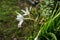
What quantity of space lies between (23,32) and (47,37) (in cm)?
49

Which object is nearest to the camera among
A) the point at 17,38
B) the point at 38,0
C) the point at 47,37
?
the point at 47,37

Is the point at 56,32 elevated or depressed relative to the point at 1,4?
depressed

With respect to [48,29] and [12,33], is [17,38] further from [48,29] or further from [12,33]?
[48,29]

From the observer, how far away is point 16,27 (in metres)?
3.44

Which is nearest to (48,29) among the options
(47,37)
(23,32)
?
(47,37)

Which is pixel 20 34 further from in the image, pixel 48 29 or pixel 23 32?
pixel 48 29

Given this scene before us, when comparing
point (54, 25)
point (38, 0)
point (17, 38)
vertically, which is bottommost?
point (17, 38)

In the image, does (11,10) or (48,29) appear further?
(11,10)

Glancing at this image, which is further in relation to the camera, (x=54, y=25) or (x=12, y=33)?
(x=12, y=33)

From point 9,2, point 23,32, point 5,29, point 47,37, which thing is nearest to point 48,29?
point 47,37

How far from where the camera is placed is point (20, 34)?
335 centimetres

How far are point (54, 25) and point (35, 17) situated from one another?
1.60 feet

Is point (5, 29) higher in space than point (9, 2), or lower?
lower

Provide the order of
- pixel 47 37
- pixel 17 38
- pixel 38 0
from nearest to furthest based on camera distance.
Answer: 1. pixel 47 37
2. pixel 17 38
3. pixel 38 0
